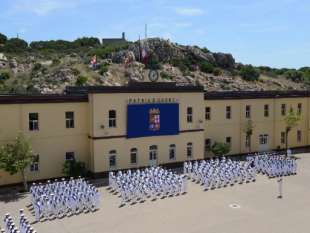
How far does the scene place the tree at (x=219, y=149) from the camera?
33188 millimetres

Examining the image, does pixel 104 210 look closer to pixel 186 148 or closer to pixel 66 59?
pixel 186 148

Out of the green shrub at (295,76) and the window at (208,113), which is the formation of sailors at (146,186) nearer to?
the window at (208,113)

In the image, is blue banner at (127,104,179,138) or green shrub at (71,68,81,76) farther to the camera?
green shrub at (71,68,81,76)

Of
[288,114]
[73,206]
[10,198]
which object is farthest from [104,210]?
[288,114]

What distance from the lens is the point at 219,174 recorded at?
87.5ft

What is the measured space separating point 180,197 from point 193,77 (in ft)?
231

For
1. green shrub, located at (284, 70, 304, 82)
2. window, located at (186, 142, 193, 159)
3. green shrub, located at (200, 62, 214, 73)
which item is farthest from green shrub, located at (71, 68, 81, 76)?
green shrub, located at (284, 70, 304, 82)

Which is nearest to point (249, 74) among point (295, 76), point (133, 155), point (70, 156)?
point (295, 76)

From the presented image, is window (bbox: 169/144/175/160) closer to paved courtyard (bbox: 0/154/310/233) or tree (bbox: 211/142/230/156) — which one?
tree (bbox: 211/142/230/156)

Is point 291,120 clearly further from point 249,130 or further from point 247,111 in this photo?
point 249,130

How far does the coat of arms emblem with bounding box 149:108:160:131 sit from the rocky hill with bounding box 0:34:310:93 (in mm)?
30872

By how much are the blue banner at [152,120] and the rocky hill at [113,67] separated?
30.3 m

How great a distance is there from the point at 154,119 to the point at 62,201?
11406 mm

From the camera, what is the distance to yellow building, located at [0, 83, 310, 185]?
2642 cm
